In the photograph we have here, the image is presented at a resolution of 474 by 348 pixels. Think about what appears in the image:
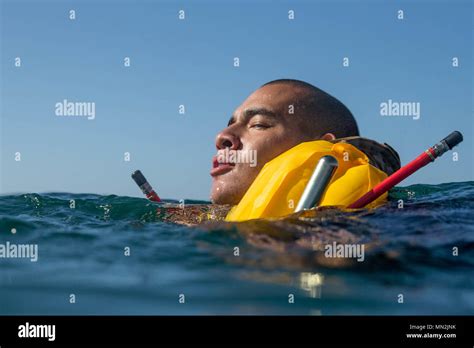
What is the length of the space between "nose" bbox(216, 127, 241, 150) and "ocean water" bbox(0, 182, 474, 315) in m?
1.48

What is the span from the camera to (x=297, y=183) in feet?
20.9

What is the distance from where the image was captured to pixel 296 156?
258 inches

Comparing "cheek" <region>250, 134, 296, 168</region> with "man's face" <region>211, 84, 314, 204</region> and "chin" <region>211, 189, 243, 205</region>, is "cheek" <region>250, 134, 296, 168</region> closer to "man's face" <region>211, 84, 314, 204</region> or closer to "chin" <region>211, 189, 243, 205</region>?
"man's face" <region>211, 84, 314, 204</region>

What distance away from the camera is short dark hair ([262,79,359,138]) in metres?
7.96

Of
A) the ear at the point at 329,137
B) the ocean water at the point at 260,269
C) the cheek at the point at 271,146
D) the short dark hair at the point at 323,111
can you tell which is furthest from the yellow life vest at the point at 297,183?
the short dark hair at the point at 323,111

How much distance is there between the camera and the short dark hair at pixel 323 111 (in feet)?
26.1

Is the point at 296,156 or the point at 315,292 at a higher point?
the point at 296,156

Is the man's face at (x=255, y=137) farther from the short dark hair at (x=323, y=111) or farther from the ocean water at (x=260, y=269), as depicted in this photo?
the ocean water at (x=260, y=269)

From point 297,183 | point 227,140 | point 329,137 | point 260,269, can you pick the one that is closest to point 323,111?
point 329,137

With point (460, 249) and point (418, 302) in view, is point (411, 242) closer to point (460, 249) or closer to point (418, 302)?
point (460, 249)

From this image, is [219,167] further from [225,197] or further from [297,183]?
[297,183]

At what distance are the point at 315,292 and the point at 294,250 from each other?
845mm

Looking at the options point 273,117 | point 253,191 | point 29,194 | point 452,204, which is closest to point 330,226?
point 253,191

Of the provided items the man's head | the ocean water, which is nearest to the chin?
the man's head
